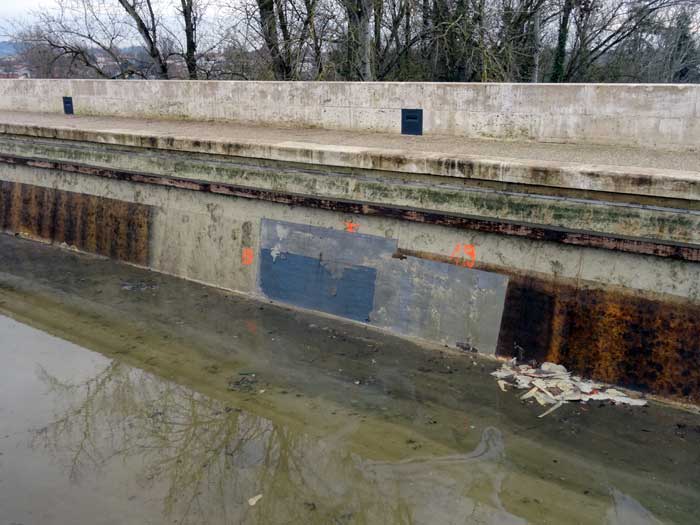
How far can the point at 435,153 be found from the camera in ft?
21.1

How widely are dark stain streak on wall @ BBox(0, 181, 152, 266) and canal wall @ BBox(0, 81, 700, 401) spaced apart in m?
0.04

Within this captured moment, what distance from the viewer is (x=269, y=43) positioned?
14180 mm

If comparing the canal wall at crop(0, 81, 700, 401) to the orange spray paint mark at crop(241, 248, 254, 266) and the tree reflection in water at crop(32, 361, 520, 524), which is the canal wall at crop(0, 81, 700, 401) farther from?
the tree reflection in water at crop(32, 361, 520, 524)

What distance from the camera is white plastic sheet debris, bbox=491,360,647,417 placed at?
5.44 m

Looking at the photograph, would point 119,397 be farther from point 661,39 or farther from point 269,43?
point 661,39

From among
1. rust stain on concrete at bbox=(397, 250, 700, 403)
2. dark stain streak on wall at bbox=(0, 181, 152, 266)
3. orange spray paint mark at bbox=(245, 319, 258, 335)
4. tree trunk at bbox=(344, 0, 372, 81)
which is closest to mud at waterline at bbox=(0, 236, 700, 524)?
orange spray paint mark at bbox=(245, 319, 258, 335)

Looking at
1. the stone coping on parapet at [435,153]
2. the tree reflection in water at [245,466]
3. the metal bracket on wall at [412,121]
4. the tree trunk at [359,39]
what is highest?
the tree trunk at [359,39]

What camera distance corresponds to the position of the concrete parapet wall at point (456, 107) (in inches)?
253

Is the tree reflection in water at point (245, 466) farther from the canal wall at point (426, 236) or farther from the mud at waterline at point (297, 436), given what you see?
the canal wall at point (426, 236)

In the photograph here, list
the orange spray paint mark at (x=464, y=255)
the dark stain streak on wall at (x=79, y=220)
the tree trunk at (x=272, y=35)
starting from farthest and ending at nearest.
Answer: the tree trunk at (x=272, y=35), the dark stain streak on wall at (x=79, y=220), the orange spray paint mark at (x=464, y=255)

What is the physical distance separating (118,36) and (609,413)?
15.6 m

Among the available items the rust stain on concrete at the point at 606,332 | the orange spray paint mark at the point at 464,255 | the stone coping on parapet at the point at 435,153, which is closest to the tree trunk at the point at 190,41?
the stone coping on parapet at the point at 435,153

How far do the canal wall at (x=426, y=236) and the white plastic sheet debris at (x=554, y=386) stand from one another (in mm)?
123

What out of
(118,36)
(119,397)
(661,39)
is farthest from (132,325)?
(661,39)
